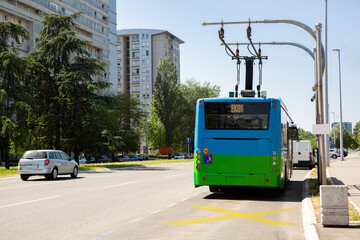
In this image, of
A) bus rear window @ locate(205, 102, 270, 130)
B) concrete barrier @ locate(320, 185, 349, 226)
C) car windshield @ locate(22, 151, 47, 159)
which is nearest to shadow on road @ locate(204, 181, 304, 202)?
bus rear window @ locate(205, 102, 270, 130)

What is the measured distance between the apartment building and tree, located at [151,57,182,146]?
7.96 metres

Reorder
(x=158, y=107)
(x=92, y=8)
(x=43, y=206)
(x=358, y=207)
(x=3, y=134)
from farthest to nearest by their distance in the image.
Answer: (x=92, y=8) < (x=158, y=107) < (x=3, y=134) < (x=43, y=206) < (x=358, y=207)

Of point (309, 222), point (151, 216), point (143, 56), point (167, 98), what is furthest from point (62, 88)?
point (143, 56)

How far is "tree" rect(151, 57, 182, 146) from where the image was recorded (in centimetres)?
8181

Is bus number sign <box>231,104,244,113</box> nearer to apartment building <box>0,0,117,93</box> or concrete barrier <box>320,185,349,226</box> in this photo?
concrete barrier <box>320,185,349,226</box>

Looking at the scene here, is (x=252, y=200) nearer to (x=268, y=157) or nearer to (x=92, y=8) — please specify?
(x=268, y=157)

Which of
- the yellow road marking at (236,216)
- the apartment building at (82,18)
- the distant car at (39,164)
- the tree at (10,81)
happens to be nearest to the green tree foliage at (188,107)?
the apartment building at (82,18)

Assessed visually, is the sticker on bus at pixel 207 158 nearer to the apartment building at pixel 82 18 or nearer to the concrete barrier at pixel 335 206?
the concrete barrier at pixel 335 206

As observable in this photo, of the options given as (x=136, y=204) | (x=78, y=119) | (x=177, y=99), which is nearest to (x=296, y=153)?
(x=78, y=119)

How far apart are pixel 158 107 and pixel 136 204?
228 ft

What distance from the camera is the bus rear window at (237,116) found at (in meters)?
14.4

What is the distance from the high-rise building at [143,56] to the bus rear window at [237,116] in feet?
406

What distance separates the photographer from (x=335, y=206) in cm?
862

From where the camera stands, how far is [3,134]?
3553 cm
